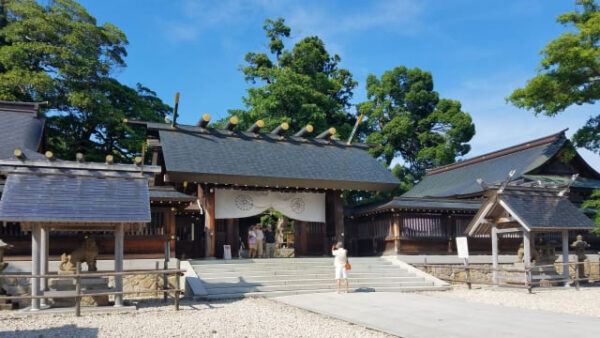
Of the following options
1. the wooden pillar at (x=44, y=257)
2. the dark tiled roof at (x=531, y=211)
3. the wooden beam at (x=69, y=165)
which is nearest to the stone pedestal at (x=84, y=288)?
the wooden pillar at (x=44, y=257)

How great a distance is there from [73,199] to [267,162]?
9274mm

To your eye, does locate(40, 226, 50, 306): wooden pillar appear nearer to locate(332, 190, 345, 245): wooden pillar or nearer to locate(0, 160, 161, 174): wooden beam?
locate(0, 160, 161, 174): wooden beam

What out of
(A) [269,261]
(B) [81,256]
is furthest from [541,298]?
(B) [81,256]

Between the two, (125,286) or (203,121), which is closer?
(125,286)

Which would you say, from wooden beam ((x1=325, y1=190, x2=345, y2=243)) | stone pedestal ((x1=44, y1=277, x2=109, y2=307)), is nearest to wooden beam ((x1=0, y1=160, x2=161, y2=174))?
stone pedestal ((x1=44, y1=277, x2=109, y2=307))

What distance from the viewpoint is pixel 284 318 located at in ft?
32.1

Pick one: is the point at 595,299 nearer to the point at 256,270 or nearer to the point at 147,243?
the point at 256,270

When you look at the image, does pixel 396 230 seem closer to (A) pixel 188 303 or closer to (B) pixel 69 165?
(A) pixel 188 303

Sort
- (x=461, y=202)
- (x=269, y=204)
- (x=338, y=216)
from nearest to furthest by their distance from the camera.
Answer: (x=269, y=204)
(x=338, y=216)
(x=461, y=202)

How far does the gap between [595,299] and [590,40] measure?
940cm

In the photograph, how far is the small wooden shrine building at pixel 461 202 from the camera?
19.3 m

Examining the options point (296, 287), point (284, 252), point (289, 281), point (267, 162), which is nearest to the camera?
point (296, 287)

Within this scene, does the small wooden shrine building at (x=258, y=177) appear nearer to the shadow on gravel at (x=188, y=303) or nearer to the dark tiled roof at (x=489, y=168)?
the shadow on gravel at (x=188, y=303)

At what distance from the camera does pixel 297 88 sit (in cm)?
2816
